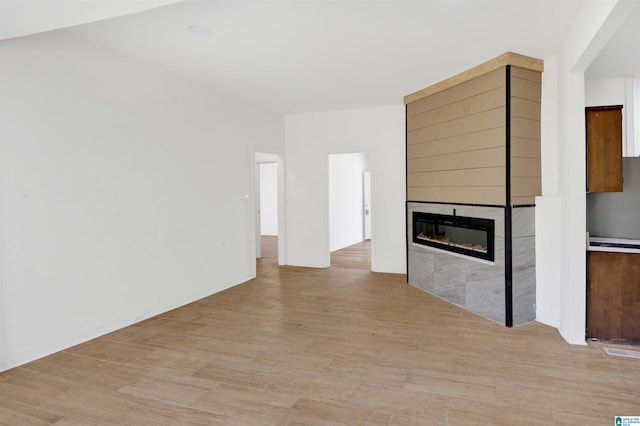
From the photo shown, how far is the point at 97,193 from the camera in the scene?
3682 mm

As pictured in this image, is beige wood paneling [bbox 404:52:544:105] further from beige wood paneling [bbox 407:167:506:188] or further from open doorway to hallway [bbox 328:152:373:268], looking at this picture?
open doorway to hallway [bbox 328:152:373:268]

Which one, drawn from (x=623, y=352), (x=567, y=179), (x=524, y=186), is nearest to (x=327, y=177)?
(x=524, y=186)

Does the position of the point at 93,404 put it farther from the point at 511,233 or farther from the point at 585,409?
the point at 511,233

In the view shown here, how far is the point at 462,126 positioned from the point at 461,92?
1.29 ft

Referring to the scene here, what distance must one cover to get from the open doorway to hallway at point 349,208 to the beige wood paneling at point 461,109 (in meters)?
3.09

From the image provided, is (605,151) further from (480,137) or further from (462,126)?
(462,126)

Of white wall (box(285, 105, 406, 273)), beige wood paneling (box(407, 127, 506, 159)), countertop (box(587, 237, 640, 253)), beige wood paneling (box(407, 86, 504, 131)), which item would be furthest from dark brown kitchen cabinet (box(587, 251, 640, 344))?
white wall (box(285, 105, 406, 273))

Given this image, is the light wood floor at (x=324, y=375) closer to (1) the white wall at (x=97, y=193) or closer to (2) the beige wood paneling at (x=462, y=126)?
(1) the white wall at (x=97, y=193)

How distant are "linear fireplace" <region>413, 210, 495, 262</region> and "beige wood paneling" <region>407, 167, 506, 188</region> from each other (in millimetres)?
385

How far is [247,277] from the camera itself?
6.03m

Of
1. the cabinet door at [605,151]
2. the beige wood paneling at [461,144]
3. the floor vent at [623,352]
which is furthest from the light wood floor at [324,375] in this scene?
the beige wood paneling at [461,144]

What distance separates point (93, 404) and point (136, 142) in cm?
253

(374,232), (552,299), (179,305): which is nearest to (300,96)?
(374,232)

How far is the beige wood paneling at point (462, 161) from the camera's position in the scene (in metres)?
4.03
